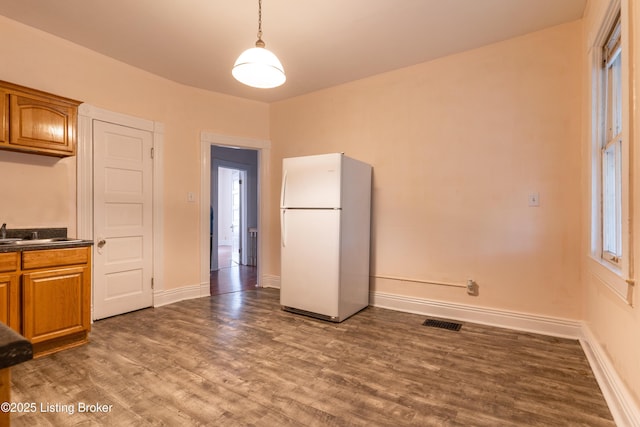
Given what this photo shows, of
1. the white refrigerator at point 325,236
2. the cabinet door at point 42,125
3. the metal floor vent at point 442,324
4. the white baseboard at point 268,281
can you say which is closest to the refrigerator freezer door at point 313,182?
the white refrigerator at point 325,236

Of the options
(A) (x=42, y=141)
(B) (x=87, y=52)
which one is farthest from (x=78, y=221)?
(B) (x=87, y=52)

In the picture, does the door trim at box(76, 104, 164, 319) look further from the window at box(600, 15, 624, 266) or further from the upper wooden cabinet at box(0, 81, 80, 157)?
the window at box(600, 15, 624, 266)

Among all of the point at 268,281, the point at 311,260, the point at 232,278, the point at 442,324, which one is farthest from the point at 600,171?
the point at 232,278

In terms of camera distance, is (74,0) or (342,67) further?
(342,67)

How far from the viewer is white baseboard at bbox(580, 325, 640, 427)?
4.91 ft

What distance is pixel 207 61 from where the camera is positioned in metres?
3.37

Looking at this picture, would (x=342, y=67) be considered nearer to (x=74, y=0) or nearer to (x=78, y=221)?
(x=74, y=0)

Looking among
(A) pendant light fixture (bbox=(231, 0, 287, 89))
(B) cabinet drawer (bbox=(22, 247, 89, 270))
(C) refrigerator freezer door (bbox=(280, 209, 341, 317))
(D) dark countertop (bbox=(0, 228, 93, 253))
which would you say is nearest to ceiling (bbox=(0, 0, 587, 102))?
(A) pendant light fixture (bbox=(231, 0, 287, 89))

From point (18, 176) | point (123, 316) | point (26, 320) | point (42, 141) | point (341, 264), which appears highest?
point (42, 141)

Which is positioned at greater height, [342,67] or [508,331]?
[342,67]

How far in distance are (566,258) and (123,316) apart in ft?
14.0

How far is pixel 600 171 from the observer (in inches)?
89.0

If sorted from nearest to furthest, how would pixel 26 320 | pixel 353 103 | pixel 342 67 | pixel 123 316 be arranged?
pixel 26 320 → pixel 123 316 → pixel 342 67 → pixel 353 103

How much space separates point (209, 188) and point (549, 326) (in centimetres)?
394
